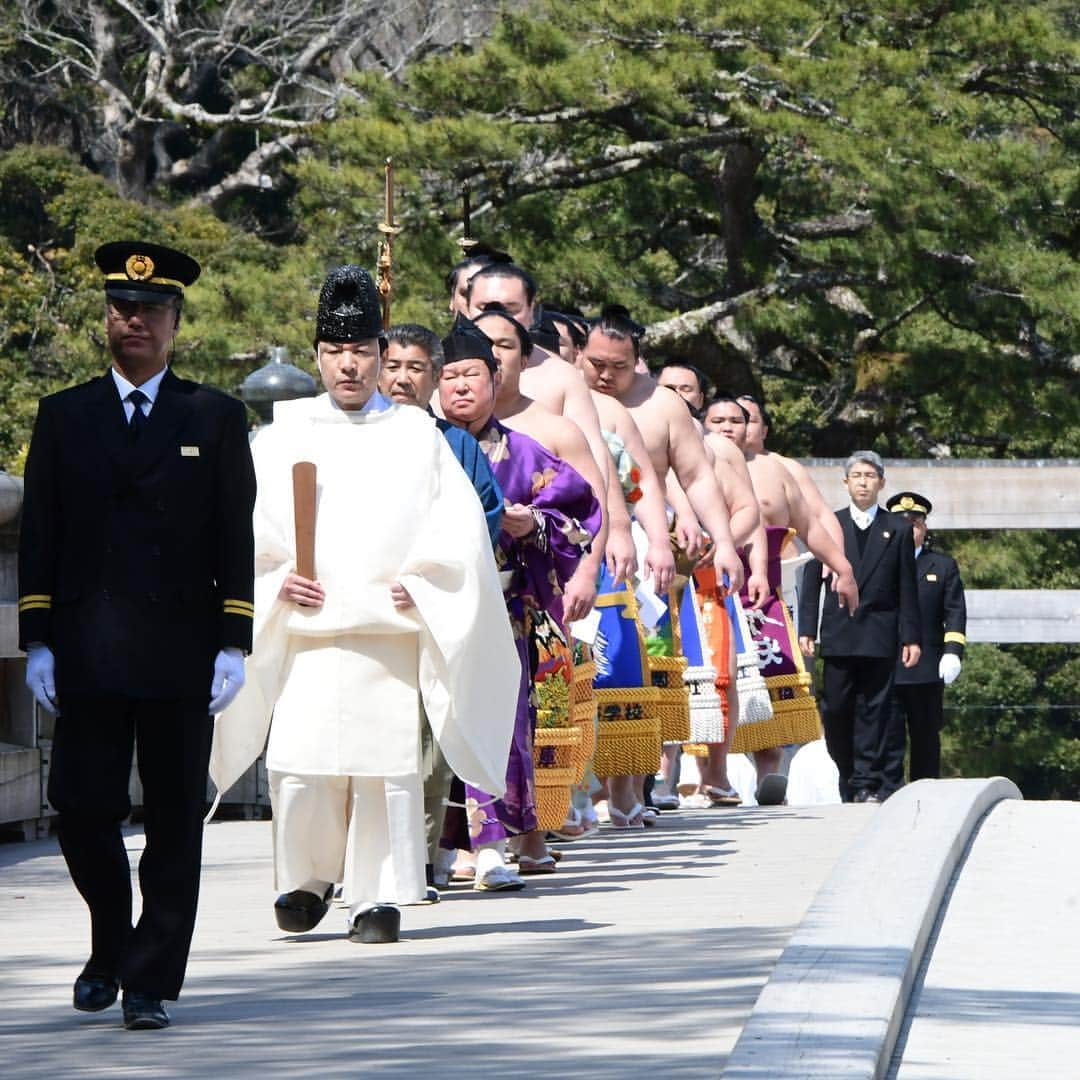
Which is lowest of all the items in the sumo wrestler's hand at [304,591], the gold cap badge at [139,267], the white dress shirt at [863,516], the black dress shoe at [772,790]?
the black dress shoe at [772,790]

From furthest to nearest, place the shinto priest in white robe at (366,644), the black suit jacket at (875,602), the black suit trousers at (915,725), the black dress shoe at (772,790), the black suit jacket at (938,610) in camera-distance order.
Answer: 1. the black suit jacket at (938,610)
2. the black suit trousers at (915,725)
3. the black suit jacket at (875,602)
4. the black dress shoe at (772,790)
5. the shinto priest in white robe at (366,644)

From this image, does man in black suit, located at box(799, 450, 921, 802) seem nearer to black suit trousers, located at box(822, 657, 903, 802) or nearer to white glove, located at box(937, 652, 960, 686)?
black suit trousers, located at box(822, 657, 903, 802)

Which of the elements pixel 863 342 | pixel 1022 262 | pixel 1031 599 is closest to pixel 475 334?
pixel 1031 599

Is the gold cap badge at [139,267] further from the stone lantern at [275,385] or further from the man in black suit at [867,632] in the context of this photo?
the man in black suit at [867,632]

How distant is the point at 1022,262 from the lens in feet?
65.9

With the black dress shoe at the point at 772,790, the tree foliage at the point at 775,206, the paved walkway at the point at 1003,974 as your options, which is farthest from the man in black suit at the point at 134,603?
the tree foliage at the point at 775,206

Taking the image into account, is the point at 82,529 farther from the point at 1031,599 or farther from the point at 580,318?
the point at 1031,599

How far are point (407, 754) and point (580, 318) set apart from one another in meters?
4.81

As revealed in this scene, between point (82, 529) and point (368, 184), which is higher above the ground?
point (368, 184)

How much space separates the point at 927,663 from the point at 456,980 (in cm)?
907

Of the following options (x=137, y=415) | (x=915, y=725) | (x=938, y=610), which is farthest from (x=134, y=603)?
(x=938, y=610)

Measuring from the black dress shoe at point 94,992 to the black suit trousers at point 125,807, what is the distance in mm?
24

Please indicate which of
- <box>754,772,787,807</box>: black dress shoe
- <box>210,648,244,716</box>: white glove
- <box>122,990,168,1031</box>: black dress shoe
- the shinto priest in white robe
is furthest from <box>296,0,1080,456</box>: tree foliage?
<box>122,990,168,1031</box>: black dress shoe

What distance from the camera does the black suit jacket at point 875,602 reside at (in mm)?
14234
